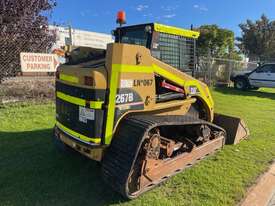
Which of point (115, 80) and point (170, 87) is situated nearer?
point (115, 80)

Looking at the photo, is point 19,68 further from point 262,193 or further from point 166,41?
point 262,193

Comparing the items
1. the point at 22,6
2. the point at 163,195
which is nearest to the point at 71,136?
the point at 163,195

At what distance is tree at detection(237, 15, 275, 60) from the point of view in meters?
37.4

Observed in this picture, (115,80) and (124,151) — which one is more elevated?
(115,80)

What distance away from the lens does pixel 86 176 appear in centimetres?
414

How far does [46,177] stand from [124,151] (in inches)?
53.6

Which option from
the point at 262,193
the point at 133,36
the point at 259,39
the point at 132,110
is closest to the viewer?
the point at 132,110

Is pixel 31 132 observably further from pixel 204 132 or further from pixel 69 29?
pixel 69 29

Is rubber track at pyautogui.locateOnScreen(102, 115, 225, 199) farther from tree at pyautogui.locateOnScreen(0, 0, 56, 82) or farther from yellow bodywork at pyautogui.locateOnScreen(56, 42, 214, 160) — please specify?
tree at pyautogui.locateOnScreen(0, 0, 56, 82)

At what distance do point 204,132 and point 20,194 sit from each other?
287 cm

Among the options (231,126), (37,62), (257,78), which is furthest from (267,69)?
(37,62)

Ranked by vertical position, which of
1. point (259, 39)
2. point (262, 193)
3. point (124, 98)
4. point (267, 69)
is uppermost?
point (259, 39)

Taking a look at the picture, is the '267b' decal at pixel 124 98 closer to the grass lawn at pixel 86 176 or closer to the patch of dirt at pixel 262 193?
the grass lawn at pixel 86 176

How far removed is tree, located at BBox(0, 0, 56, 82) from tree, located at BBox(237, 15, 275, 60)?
34.4 meters
